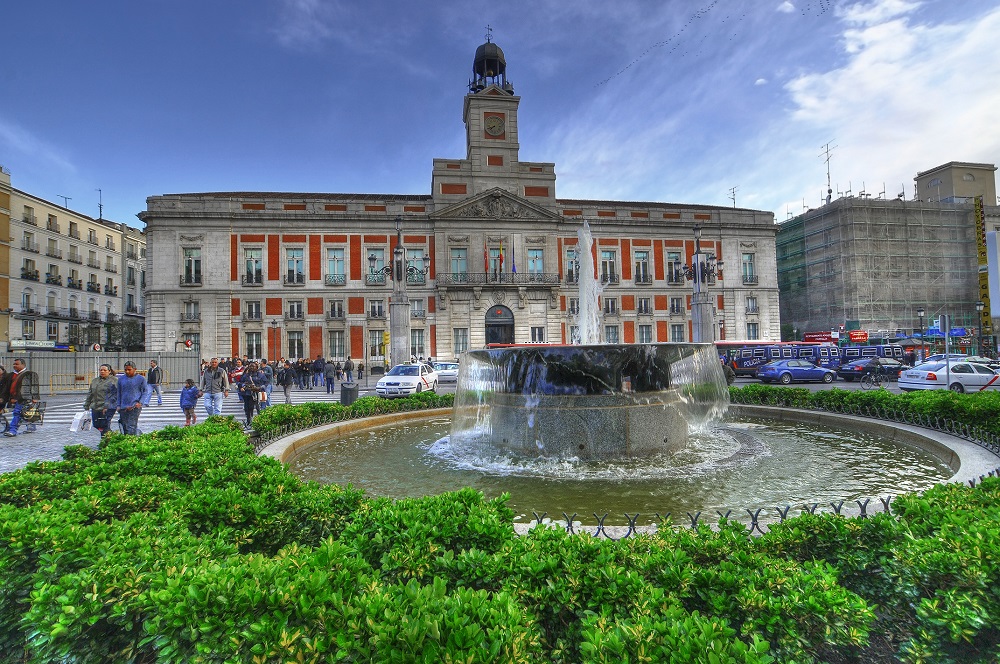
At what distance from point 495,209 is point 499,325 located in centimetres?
818

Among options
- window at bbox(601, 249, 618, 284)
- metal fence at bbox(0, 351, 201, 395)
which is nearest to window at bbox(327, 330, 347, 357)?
metal fence at bbox(0, 351, 201, 395)

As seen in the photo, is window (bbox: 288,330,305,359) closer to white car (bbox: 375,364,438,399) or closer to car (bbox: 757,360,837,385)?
white car (bbox: 375,364,438,399)

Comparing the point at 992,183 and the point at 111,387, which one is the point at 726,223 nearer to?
the point at 992,183

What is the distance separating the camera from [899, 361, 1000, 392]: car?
16094 mm

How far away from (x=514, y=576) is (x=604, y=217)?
124 ft

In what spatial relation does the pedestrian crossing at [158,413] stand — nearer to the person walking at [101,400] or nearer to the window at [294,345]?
the person walking at [101,400]

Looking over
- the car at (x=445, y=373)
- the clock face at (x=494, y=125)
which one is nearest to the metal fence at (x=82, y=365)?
the car at (x=445, y=373)

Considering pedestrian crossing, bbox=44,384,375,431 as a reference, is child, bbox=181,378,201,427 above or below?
above

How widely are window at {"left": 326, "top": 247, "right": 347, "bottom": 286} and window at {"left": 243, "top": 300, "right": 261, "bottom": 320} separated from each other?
483 cm

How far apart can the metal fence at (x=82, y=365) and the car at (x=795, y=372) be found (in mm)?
27535

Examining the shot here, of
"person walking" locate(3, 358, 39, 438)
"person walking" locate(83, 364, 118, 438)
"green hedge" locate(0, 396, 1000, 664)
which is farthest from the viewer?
"person walking" locate(3, 358, 39, 438)

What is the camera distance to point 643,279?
38.7 meters

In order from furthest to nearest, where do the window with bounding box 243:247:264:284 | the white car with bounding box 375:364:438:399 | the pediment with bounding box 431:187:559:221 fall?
the pediment with bounding box 431:187:559:221, the window with bounding box 243:247:264:284, the white car with bounding box 375:364:438:399

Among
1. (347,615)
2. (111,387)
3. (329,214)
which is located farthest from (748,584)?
(329,214)
